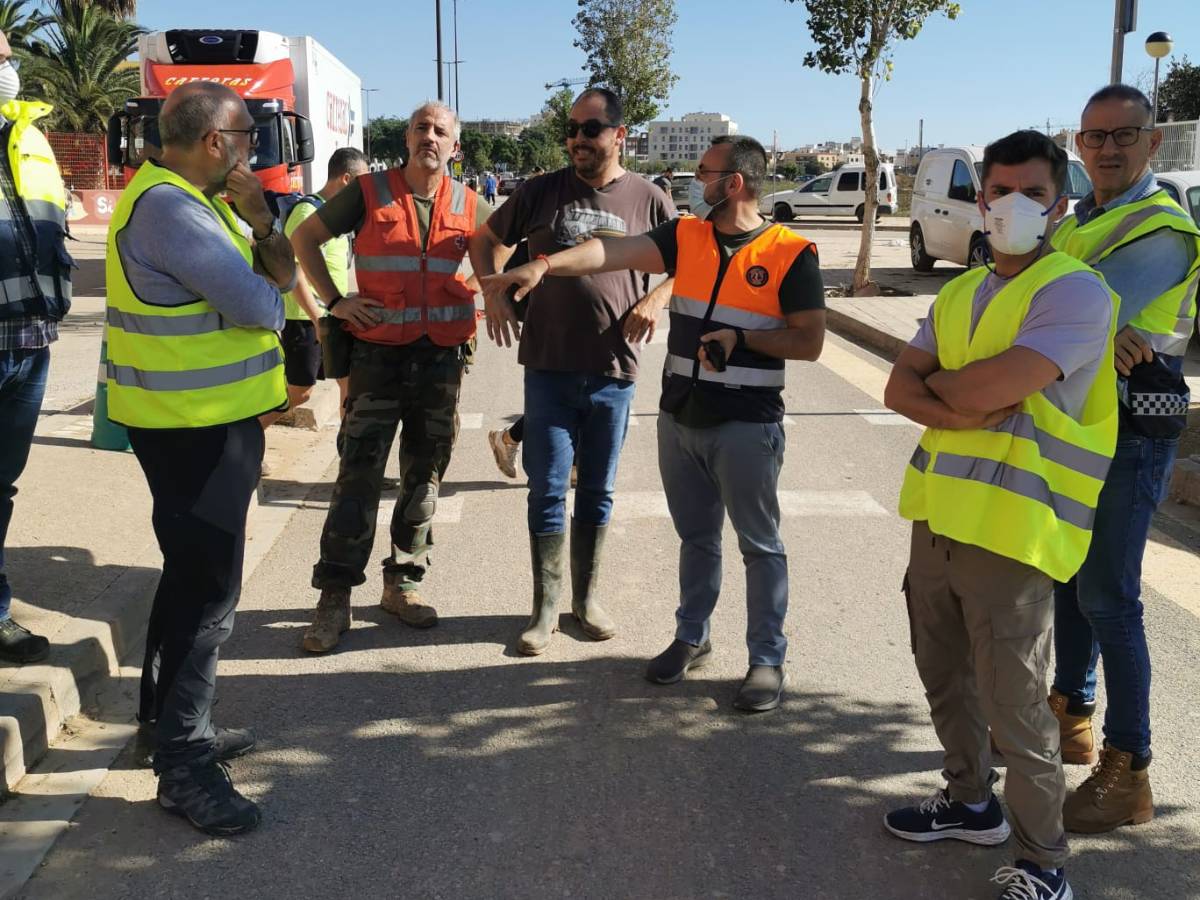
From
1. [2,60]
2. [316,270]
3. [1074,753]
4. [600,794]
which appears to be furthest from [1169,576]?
[2,60]

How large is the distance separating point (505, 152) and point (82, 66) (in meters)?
69.4

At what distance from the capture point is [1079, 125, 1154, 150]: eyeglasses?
3.25 meters

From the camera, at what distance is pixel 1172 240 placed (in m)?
3.10

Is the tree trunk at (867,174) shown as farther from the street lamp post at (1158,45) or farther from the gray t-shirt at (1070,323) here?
the gray t-shirt at (1070,323)

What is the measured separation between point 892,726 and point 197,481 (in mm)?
2391

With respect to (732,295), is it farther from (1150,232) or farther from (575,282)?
(1150,232)

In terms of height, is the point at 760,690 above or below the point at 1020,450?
below

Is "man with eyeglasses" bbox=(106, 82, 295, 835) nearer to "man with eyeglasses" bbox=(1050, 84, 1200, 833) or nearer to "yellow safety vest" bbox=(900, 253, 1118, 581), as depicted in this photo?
"yellow safety vest" bbox=(900, 253, 1118, 581)

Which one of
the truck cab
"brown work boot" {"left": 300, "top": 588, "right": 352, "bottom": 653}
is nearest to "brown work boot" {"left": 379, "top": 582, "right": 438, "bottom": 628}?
"brown work boot" {"left": 300, "top": 588, "right": 352, "bottom": 653}

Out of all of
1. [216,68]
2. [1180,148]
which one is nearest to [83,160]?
[216,68]

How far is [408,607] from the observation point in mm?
4812

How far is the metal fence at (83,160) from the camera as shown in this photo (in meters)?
32.2

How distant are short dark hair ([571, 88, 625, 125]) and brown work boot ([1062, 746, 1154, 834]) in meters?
2.80

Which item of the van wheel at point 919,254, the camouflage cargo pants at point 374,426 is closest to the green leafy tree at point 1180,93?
the van wheel at point 919,254
